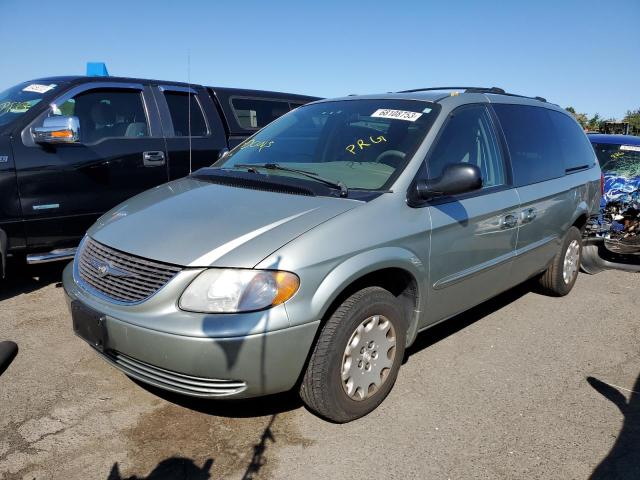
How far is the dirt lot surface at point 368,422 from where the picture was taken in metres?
2.49

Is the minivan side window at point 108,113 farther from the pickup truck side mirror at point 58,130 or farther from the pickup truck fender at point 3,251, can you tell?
the pickup truck fender at point 3,251

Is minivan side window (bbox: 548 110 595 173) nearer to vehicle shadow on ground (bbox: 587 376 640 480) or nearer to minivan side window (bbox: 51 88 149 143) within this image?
vehicle shadow on ground (bbox: 587 376 640 480)

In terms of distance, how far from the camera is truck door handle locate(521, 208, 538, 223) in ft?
12.8

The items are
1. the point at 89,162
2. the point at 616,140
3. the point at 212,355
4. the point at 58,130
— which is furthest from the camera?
the point at 616,140

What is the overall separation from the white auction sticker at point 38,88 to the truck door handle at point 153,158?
3.24 ft

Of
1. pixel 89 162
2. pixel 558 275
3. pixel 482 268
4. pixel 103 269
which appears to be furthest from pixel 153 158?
pixel 558 275

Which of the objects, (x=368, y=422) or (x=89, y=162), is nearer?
(x=368, y=422)

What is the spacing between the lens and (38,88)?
15.9 feet

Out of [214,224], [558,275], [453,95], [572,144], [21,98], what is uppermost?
[453,95]

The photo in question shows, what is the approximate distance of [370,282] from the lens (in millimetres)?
2891

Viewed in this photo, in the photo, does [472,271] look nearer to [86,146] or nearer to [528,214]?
[528,214]

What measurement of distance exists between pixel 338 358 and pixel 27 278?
154 inches

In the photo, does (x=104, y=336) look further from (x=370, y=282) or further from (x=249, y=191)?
(x=370, y=282)

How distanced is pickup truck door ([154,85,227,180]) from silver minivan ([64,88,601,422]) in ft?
4.93
